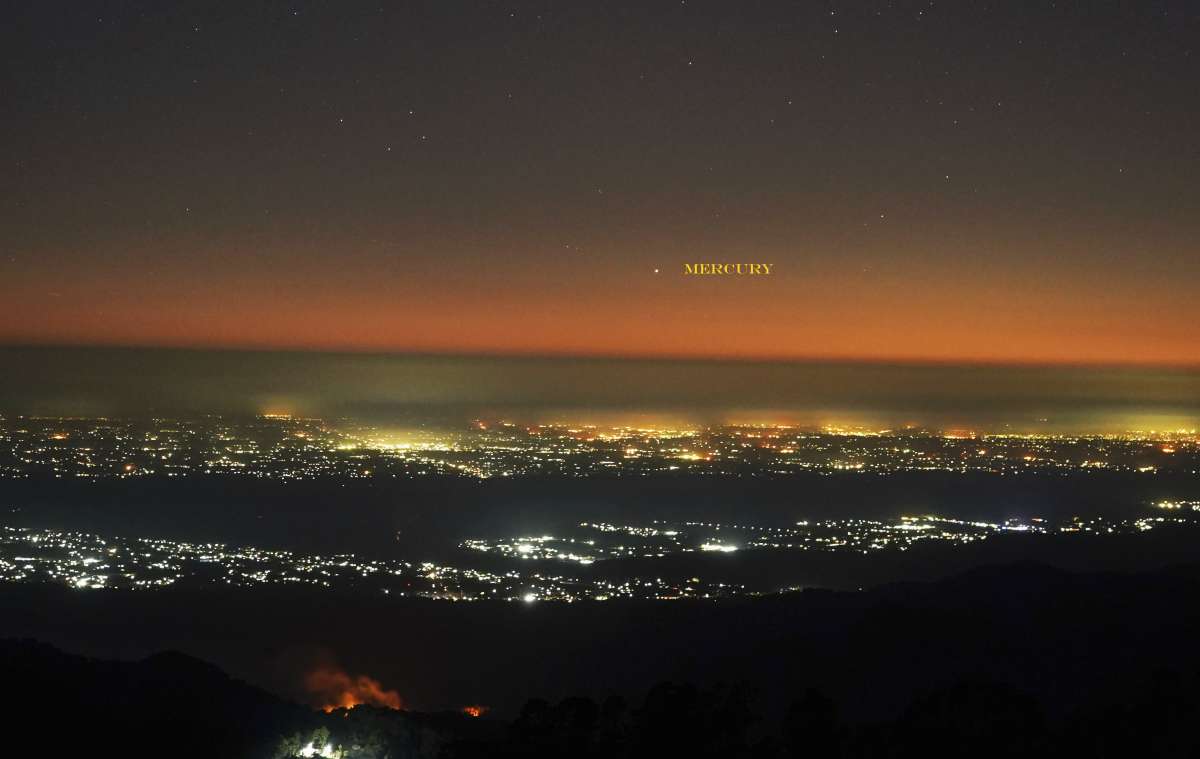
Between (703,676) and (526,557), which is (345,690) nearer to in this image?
(703,676)

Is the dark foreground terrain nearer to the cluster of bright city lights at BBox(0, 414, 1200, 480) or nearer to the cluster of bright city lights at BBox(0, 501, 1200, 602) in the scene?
the cluster of bright city lights at BBox(0, 501, 1200, 602)

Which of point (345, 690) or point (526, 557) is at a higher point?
point (345, 690)

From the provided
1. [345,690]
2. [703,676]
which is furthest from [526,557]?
[703,676]

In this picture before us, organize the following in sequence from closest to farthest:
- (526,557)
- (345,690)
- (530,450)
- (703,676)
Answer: (345,690), (703,676), (526,557), (530,450)

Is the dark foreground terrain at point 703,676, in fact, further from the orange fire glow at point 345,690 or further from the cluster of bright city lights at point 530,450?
the cluster of bright city lights at point 530,450

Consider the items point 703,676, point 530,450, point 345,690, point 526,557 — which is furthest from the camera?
point 530,450

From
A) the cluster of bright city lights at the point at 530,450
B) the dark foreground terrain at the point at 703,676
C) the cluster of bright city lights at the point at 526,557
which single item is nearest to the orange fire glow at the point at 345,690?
the dark foreground terrain at the point at 703,676
